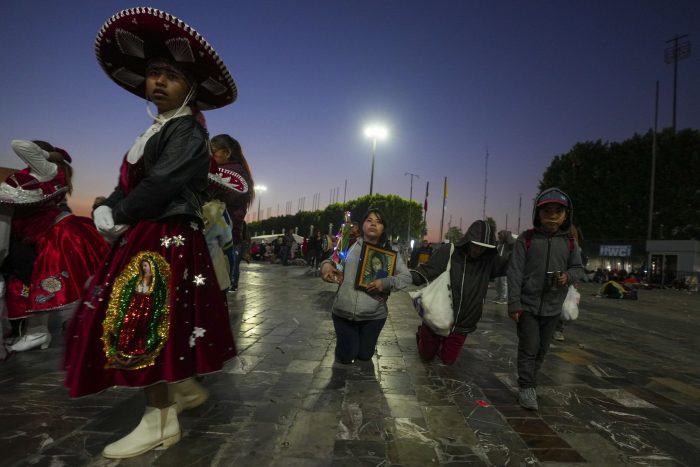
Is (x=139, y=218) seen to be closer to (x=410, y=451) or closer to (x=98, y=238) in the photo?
(x=410, y=451)

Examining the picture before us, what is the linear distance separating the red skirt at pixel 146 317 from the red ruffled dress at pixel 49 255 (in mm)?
2289

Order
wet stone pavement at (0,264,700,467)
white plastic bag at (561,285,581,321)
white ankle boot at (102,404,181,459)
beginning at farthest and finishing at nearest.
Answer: white plastic bag at (561,285,581,321), wet stone pavement at (0,264,700,467), white ankle boot at (102,404,181,459)

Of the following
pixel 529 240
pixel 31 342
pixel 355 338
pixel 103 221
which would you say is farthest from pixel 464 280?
pixel 31 342

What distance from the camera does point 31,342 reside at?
4184mm

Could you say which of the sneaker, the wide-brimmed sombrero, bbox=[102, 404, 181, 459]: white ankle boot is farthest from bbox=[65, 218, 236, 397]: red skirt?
the sneaker

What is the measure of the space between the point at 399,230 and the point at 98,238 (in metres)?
74.3

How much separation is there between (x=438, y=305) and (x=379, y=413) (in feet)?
5.35

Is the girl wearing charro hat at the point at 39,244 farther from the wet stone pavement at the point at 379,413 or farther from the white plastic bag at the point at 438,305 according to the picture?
the white plastic bag at the point at 438,305

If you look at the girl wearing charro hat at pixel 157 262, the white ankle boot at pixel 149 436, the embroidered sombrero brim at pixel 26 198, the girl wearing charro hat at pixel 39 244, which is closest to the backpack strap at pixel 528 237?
the girl wearing charro hat at pixel 157 262

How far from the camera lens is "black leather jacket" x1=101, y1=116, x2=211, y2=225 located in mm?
2078

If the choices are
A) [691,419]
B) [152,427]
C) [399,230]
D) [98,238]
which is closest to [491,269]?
[691,419]

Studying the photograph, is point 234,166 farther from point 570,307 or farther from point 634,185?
point 634,185

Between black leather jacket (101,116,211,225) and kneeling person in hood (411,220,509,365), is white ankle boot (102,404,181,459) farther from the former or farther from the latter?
kneeling person in hood (411,220,509,365)

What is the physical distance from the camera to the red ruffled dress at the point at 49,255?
13.2 ft
